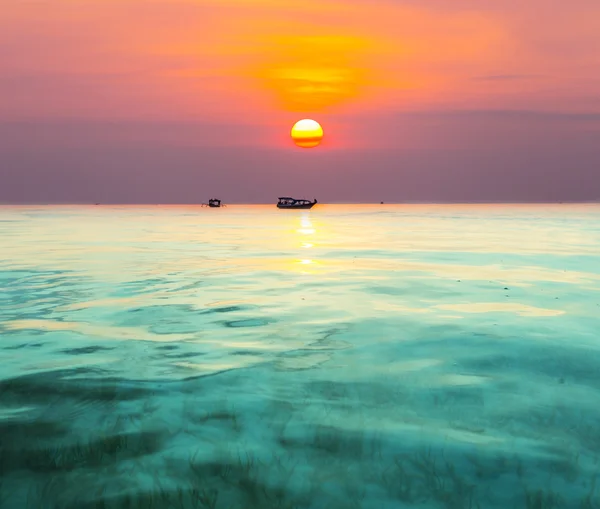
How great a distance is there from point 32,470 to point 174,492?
1.65 m

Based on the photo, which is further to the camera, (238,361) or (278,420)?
(238,361)

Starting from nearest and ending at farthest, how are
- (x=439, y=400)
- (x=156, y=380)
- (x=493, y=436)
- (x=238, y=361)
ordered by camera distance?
1. (x=493, y=436)
2. (x=439, y=400)
3. (x=156, y=380)
4. (x=238, y=361)

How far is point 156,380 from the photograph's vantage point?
31.1ft

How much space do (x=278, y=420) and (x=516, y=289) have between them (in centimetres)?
1491

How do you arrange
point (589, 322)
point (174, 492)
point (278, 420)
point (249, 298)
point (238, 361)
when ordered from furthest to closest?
point (249, 298), point (589, 322), point (238, 361), point (278, 420), point (174, 492)

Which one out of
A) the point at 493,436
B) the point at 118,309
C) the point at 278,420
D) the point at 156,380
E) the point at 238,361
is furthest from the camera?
the point at 118,309

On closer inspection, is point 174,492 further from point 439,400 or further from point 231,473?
point 439,400

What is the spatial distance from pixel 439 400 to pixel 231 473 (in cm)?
352

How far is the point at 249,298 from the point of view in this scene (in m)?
18.5

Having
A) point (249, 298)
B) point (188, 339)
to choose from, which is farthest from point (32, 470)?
point (249, 298)

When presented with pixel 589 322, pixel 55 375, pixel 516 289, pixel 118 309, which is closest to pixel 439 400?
pixel 55 375

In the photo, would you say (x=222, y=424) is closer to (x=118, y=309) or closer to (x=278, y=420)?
(x=278, y=420)

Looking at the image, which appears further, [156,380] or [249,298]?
[249,298]

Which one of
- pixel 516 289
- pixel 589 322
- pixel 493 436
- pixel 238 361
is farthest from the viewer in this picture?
pixel 516 289
